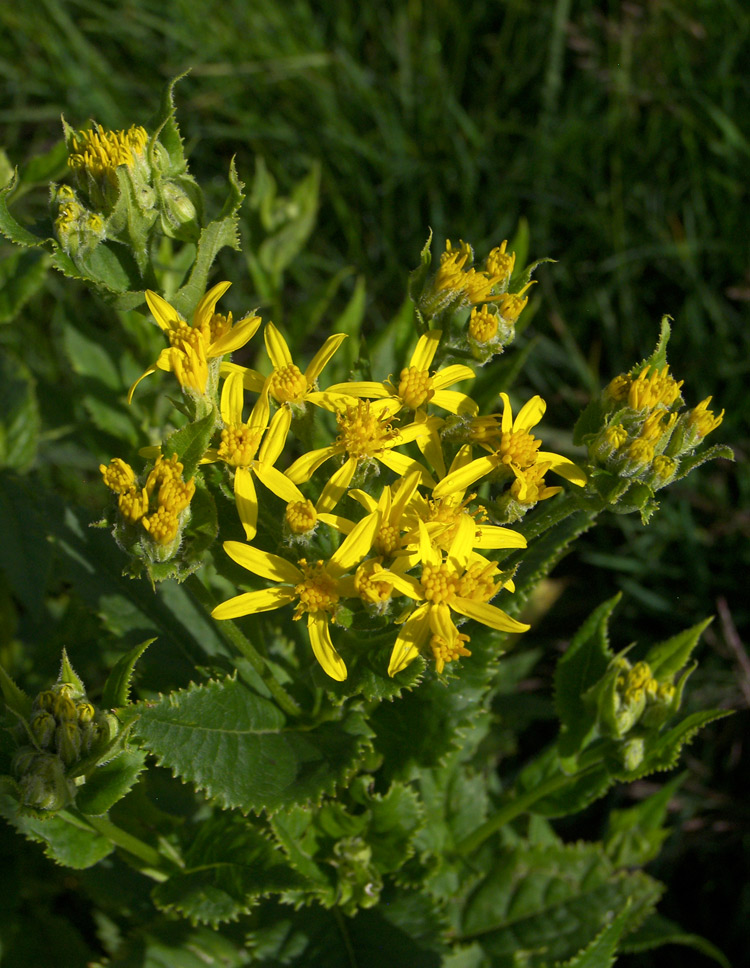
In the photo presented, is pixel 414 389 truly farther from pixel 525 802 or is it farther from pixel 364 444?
pixel 525 802

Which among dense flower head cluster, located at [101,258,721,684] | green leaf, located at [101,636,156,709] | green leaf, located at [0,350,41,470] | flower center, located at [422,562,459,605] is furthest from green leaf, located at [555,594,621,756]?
green leaf, located at [0,350,41,470]

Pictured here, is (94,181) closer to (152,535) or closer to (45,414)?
(152,535)

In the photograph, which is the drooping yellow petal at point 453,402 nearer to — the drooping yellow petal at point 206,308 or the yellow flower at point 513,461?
→ the yellow flower at point 513,461

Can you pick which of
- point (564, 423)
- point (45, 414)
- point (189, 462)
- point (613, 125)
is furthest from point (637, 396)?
point (613, 125)

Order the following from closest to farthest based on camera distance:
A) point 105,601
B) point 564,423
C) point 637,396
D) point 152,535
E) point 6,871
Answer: point 152,535
point 637,396
point 105,601
point 6,871
point 564,423

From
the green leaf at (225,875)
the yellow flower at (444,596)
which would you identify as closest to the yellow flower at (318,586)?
the yellow flower at (444,596)
